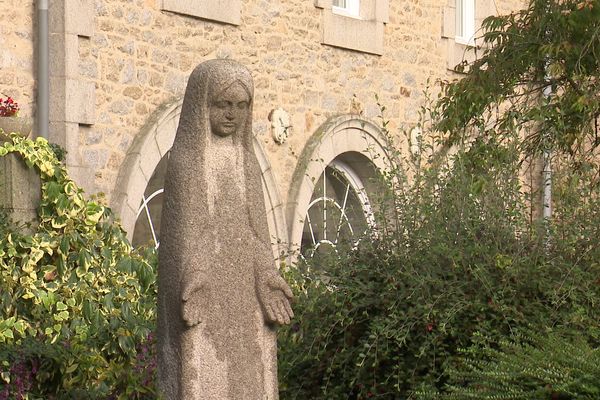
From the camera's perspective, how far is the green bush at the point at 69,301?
7418 millimetres

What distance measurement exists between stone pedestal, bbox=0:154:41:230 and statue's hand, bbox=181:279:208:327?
3.19 m

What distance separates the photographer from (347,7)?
1434 centimetres

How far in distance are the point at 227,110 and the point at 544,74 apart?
5502 mm

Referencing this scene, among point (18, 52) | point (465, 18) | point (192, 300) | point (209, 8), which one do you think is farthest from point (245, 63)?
point (192, 300)

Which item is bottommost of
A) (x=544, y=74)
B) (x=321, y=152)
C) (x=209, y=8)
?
(x=321, y=152)

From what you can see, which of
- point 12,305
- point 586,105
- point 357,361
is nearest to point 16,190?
point 12,305

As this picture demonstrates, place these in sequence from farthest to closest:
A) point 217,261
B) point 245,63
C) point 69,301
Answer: point 245,63
point 69,301
point 217,261

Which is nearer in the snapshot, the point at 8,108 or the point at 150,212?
the point at 8,108

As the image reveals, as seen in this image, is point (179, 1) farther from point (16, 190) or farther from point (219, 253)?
point (219, 253)

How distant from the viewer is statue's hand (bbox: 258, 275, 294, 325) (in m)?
6.07

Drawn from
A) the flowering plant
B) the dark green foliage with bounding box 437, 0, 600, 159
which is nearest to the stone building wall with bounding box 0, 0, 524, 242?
the flowering plant

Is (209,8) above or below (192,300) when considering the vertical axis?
above

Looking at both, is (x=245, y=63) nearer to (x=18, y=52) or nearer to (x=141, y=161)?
(x=141, y=161)

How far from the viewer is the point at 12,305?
8.12 m
